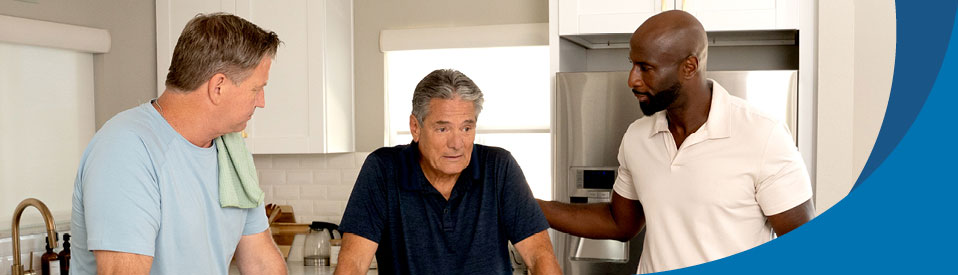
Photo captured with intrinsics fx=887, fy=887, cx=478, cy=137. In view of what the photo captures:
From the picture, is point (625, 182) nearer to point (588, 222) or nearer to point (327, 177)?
point (588, 222)

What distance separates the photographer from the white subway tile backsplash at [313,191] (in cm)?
424

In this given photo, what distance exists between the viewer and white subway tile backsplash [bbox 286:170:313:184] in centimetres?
426

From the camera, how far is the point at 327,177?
4.23 meters

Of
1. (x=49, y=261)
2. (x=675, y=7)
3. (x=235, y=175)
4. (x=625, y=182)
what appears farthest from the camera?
(x=49, y=261)

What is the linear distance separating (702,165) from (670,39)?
303 millimetres

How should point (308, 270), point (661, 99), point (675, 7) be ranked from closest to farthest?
point (661, 99)
point (675, 7)
point (308, 270)

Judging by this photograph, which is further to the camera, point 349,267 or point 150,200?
point 349,267

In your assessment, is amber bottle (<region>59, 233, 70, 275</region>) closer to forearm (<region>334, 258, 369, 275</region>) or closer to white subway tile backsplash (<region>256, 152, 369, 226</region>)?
white subway tile backsplash (<region>256, 152, 369, 226</region>)

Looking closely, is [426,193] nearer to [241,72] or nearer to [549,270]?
[549,270]

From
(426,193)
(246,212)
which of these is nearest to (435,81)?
(426,193)

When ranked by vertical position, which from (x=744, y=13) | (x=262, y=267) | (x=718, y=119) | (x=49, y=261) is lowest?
(x=49, y=261)

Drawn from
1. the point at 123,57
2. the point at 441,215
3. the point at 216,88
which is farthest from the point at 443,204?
the point at 123,57

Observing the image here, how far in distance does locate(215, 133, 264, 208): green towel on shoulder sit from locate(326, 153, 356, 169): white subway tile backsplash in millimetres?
2443

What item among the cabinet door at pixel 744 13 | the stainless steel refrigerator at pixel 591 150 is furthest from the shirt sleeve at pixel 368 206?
the cabinet door at pixel 744 13
